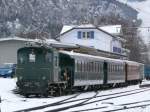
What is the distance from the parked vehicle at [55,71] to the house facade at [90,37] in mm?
51867

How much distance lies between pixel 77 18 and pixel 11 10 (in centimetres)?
2923

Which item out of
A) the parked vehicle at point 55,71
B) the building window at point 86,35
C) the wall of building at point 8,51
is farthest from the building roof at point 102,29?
the parked vehicle at point 55,71

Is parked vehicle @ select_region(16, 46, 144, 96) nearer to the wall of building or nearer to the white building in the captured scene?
the wall of building

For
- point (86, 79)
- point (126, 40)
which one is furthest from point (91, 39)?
point (86, 79)

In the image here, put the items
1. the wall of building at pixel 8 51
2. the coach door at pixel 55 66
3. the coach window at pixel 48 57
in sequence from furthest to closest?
the wall of building at pixel 8 51, the coach door at pixel 55 66, the coach window at pixel 48 57

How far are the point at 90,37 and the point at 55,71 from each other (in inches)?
2567

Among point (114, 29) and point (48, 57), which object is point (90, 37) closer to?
point (114, 29)

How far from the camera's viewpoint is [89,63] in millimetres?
36188

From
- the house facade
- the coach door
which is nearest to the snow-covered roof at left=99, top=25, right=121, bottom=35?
the house facade

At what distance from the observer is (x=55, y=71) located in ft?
94.8

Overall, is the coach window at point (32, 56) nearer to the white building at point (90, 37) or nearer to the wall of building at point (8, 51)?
the wall of building at point (8, 51)

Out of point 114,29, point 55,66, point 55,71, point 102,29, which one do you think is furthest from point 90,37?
point 55,71

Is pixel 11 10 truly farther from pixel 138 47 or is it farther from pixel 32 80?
pixel 32 80

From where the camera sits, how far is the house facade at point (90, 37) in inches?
3637
